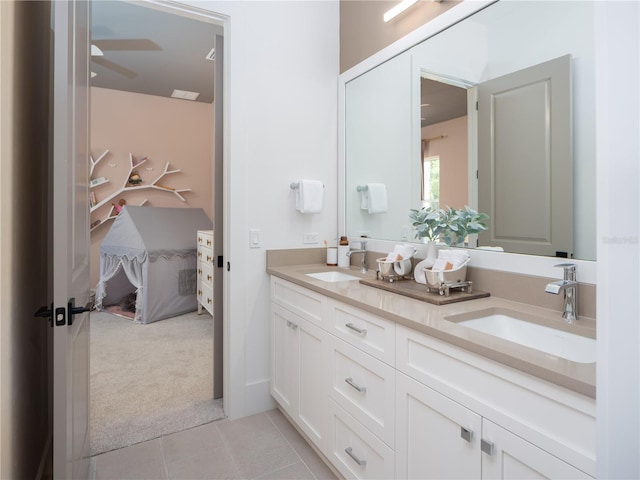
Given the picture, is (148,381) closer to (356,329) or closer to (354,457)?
(354,457)

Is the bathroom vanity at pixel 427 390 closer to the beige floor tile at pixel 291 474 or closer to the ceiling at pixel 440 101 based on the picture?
the beige floor tile at pixel 291 474

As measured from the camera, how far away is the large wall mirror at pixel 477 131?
4.46 feet

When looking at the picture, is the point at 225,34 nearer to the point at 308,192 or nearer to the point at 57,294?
the point at 308,192

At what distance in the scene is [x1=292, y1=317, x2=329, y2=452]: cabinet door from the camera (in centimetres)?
177

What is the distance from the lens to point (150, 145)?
5148mm

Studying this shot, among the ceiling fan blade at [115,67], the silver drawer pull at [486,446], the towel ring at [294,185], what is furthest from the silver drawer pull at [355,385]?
the ceiling fan blade at [115,67]

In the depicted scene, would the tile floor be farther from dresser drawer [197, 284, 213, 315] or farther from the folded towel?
dresser drawer [197, 284, 213, 315]

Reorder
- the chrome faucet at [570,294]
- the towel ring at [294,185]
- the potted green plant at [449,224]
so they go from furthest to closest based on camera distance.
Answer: the towel ring at [294,185]
the potted green plant at [449,224]
the chrome faucet at [570,294]

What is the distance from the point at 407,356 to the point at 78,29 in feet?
5.36

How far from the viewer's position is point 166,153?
5.26 meters

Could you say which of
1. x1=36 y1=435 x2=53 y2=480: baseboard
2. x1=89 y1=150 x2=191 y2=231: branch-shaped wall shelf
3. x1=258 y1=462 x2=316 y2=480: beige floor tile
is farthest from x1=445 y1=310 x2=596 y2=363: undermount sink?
x1=89 y1=150 x2=191 y2=231: branch-shaped wall shelf

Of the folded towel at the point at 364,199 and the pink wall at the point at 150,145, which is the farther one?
the pink wall at the point at 150,145

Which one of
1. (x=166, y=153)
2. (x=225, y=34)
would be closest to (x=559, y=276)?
(x=225, y=34)

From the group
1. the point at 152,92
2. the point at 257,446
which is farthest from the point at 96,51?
the point at 257,446
